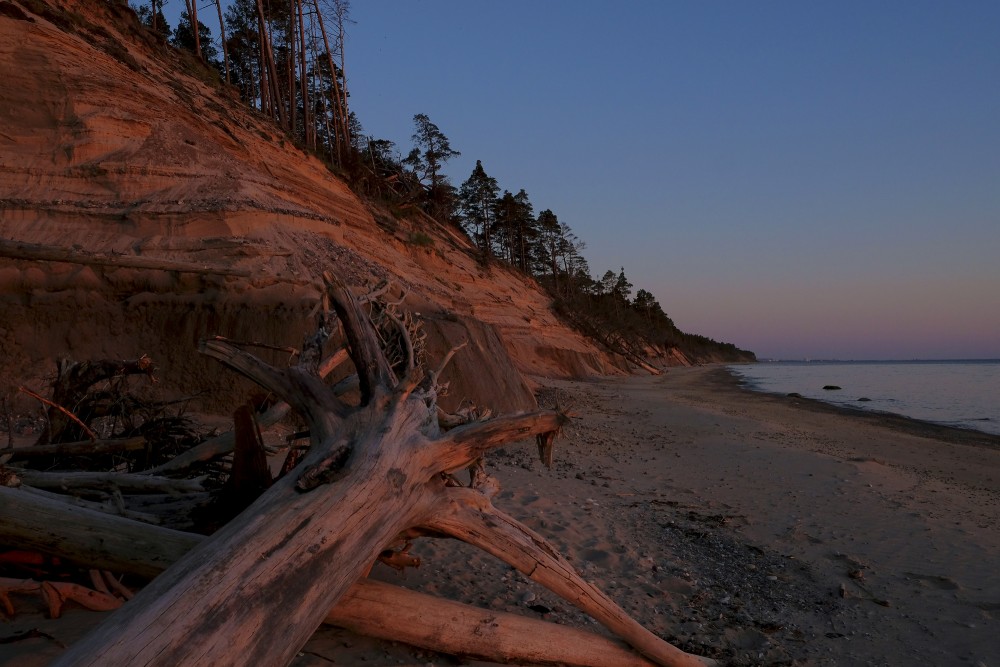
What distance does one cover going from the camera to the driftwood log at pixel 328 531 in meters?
1.72

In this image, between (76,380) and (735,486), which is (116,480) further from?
(735,486)

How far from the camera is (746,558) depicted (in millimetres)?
4848

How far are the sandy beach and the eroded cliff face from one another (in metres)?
3.32

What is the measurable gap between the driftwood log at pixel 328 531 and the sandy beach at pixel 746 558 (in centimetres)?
59

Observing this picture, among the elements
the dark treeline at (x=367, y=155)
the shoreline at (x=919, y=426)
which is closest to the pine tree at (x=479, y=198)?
the dark treeline at (x=367, y=155)

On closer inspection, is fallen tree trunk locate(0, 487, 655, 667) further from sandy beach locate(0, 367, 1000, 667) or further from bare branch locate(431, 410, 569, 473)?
bare branch locate(431, 410, 569, 473)

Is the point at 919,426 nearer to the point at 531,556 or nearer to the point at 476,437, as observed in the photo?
the point at 531,556

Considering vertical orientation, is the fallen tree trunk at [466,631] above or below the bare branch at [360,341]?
below

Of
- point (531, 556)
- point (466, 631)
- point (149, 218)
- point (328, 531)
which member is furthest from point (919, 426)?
point (149, 218)

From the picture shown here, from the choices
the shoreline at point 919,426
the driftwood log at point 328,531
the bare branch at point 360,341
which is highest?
the bare branch at point 360,341

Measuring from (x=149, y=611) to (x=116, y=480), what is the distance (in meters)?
2.21

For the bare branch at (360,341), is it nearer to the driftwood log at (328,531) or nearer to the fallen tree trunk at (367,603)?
the driftwood log at (328,531)

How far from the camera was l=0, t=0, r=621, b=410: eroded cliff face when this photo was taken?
825 cm

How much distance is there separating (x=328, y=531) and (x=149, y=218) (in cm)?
1019
